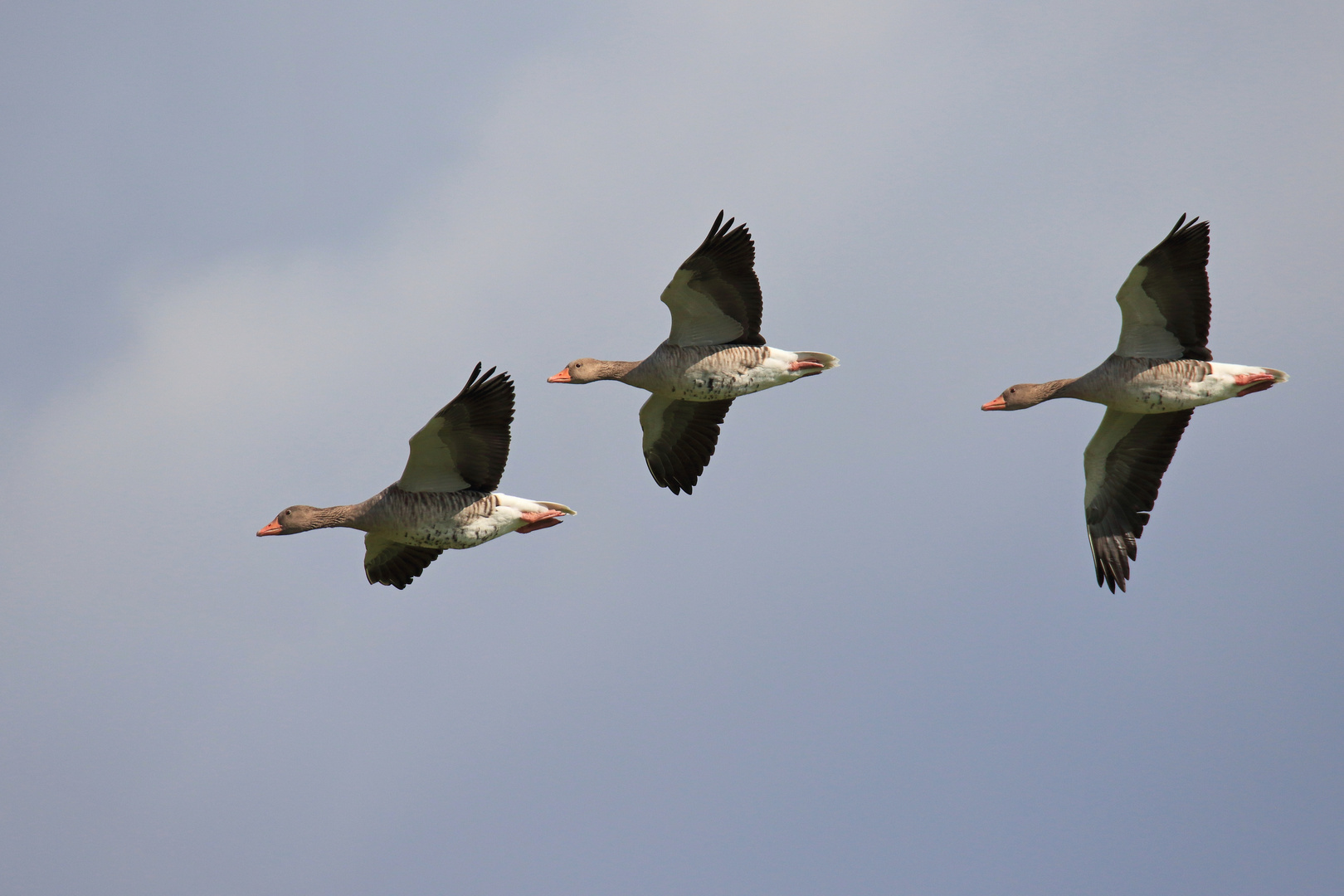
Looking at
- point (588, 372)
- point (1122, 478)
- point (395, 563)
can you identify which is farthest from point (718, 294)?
point (1122, 478)

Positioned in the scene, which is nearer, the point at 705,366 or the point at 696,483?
the point at 705,366

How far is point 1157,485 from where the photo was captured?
20297 millimetres

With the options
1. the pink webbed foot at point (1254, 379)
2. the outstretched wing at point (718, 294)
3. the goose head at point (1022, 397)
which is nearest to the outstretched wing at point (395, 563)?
the outstretched wing at point (718, 294)

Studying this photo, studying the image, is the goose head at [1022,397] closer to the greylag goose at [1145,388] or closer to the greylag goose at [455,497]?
the greylag goose at [1145,388]

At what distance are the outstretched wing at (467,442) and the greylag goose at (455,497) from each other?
0.01 metres

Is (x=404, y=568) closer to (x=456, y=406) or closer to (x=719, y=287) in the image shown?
(x=456, y=406)

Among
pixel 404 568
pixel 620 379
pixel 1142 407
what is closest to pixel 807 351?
pixel 620 379

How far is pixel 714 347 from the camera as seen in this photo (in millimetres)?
20359

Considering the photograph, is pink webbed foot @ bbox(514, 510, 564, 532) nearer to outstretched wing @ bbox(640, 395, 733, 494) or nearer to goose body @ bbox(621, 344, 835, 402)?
goose body @ bbox(621, 344, 835, 402)

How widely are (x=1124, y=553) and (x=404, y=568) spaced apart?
1053cm

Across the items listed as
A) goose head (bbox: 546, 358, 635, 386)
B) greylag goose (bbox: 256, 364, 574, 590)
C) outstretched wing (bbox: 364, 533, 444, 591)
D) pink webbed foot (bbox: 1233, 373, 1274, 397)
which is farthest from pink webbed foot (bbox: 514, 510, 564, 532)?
pink webbed foot (bbox: 1233, 373, 1274, 397)

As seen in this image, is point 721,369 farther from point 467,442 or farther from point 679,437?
point 467,442

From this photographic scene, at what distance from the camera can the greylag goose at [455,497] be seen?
17.4 metres

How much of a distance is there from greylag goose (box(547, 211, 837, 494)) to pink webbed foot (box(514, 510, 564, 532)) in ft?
9.91
